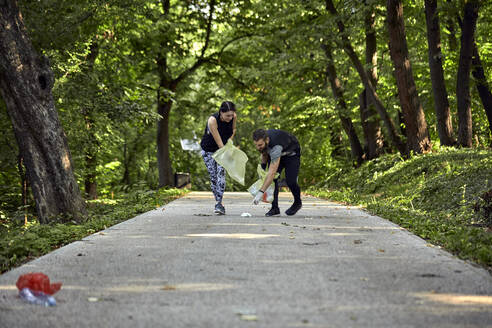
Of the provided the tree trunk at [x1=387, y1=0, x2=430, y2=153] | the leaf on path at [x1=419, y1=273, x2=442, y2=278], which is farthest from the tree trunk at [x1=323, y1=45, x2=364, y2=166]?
the leaf on path at [x1=419, y1=273, x2=442, y2=278]

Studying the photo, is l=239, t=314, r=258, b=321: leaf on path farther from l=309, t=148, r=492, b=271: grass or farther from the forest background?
the forest background

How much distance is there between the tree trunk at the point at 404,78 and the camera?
1820 centimetres

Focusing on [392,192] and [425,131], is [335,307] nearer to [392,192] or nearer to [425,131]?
[392,192]

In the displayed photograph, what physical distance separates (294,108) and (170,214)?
16.9m

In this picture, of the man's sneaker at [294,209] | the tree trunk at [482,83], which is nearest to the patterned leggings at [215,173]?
the man's sneaker at [294,209]

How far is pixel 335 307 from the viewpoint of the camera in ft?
14.4

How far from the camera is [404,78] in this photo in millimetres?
18391

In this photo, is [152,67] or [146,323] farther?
[152,67]

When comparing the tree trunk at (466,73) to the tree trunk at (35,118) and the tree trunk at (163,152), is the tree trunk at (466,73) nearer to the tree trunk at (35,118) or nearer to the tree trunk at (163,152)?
→ the tree trunk at (35,118)

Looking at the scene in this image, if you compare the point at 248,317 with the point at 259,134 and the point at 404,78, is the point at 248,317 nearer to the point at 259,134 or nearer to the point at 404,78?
the point at 259,134

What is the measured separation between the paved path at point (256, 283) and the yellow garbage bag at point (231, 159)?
3184 millimetres

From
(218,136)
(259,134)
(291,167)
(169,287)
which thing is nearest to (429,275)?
(169,287)

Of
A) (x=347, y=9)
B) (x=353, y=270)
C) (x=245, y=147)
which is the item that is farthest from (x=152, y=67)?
(x=245, y=147)

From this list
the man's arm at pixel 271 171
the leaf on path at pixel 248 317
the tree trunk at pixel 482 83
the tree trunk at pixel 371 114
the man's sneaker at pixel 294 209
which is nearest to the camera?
the leaf on path at pixel 248 317
